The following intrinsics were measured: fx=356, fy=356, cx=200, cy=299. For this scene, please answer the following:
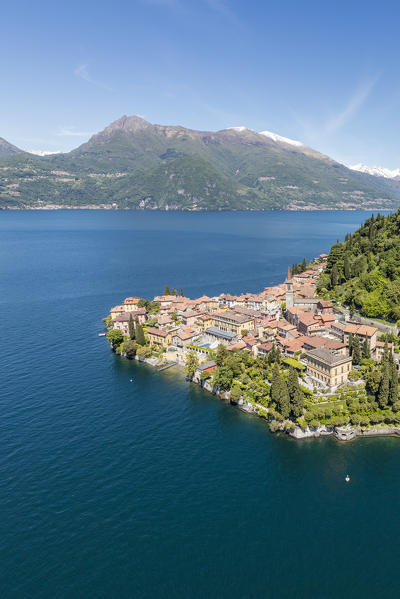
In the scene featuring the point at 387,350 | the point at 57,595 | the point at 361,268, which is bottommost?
the point at 57,595

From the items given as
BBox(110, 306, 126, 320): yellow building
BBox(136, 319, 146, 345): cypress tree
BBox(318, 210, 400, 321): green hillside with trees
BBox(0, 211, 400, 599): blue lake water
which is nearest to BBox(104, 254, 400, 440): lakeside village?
BBox(136, 319, 146, 345): cypress tree

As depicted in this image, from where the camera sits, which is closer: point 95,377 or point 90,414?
point 90,414

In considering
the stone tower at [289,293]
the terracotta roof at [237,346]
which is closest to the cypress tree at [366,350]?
the terracotta roof at [237,346]

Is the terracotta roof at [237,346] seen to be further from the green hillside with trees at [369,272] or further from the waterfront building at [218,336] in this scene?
the green hillside with trees at [369,272]

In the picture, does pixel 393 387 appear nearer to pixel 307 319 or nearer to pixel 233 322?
pixel 307 319

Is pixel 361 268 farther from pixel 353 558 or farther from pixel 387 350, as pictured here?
pixel 353 558

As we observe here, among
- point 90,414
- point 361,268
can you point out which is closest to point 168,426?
point 90,414

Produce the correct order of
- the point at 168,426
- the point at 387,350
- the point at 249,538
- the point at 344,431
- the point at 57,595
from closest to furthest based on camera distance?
the point at 57,595
the point at 249,538
the point at 344,431
the point at 168,426
the point at 387,350
